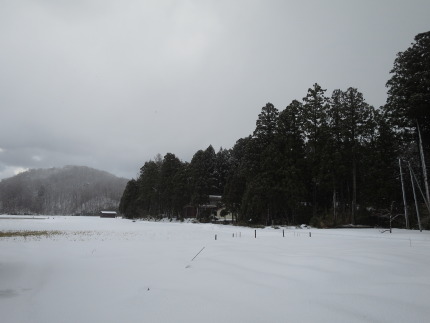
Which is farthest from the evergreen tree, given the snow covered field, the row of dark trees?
the snow covered field

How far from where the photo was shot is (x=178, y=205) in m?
48.8

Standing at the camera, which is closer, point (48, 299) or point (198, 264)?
point (48, 299)

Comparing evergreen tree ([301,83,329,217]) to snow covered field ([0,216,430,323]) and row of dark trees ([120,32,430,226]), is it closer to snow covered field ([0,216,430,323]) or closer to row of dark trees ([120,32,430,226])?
row of dark trees ([120,32,430,226])

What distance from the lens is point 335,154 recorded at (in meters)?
26.6

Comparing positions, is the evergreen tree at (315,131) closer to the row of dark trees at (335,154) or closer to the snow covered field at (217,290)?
the row of dark trees at (335,154)

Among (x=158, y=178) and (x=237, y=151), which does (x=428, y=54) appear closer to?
(x=237, y=151)

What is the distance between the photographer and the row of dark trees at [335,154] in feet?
76.7

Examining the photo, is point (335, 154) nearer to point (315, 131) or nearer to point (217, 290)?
point (315, 131)

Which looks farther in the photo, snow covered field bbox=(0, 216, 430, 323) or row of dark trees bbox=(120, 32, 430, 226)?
row of dark trees bbox=(120, 32, 430, 226)

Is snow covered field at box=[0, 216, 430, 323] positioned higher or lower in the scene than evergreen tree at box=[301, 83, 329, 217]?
lower

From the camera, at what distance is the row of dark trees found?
76.7ft

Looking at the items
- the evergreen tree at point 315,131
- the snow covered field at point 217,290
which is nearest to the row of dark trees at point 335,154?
the evergreen tree at point 315,131

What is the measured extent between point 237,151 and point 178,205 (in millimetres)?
14017

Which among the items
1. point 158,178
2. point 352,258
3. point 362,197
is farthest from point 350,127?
point 158,178
